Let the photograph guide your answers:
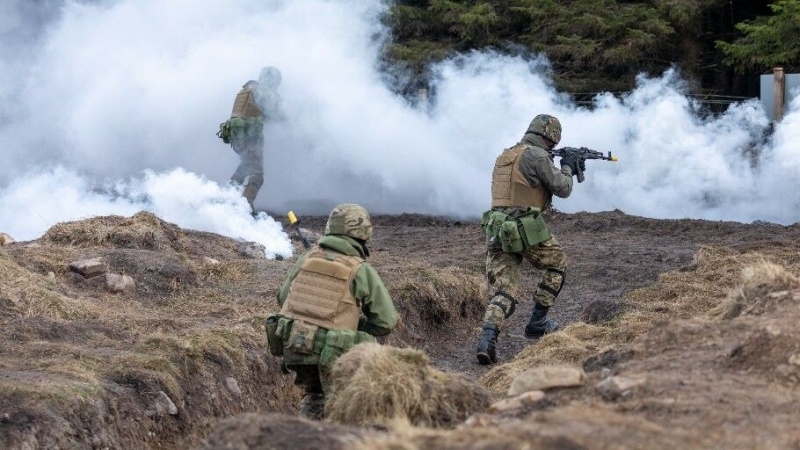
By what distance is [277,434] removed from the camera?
492 cm

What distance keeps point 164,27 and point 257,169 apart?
668 cm

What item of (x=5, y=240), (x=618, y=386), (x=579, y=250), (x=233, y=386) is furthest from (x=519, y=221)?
(x=5, y=240)

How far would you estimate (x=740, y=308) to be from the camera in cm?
738

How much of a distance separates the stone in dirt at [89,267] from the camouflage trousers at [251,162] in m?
4.74

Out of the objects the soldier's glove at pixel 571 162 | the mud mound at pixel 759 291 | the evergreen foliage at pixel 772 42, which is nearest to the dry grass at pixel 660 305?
the mud mound at pixel 759 291

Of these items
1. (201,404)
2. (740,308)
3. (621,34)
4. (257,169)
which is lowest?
(201,404)

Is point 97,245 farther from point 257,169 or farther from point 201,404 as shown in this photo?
point 201,404

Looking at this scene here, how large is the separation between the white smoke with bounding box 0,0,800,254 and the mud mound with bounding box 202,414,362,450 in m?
13.8

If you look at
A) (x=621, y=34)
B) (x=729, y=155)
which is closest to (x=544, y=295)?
(x=729, y=155)

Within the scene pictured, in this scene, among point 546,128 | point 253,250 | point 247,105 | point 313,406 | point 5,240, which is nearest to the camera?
point 313,406

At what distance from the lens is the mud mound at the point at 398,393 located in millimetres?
5711

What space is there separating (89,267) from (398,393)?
19.5 feet

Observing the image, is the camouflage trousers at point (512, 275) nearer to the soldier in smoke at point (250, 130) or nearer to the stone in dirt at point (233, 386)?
A: the stone in dirt at point (233, 386)

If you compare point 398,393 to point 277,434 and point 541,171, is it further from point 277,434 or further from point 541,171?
point 541,171
